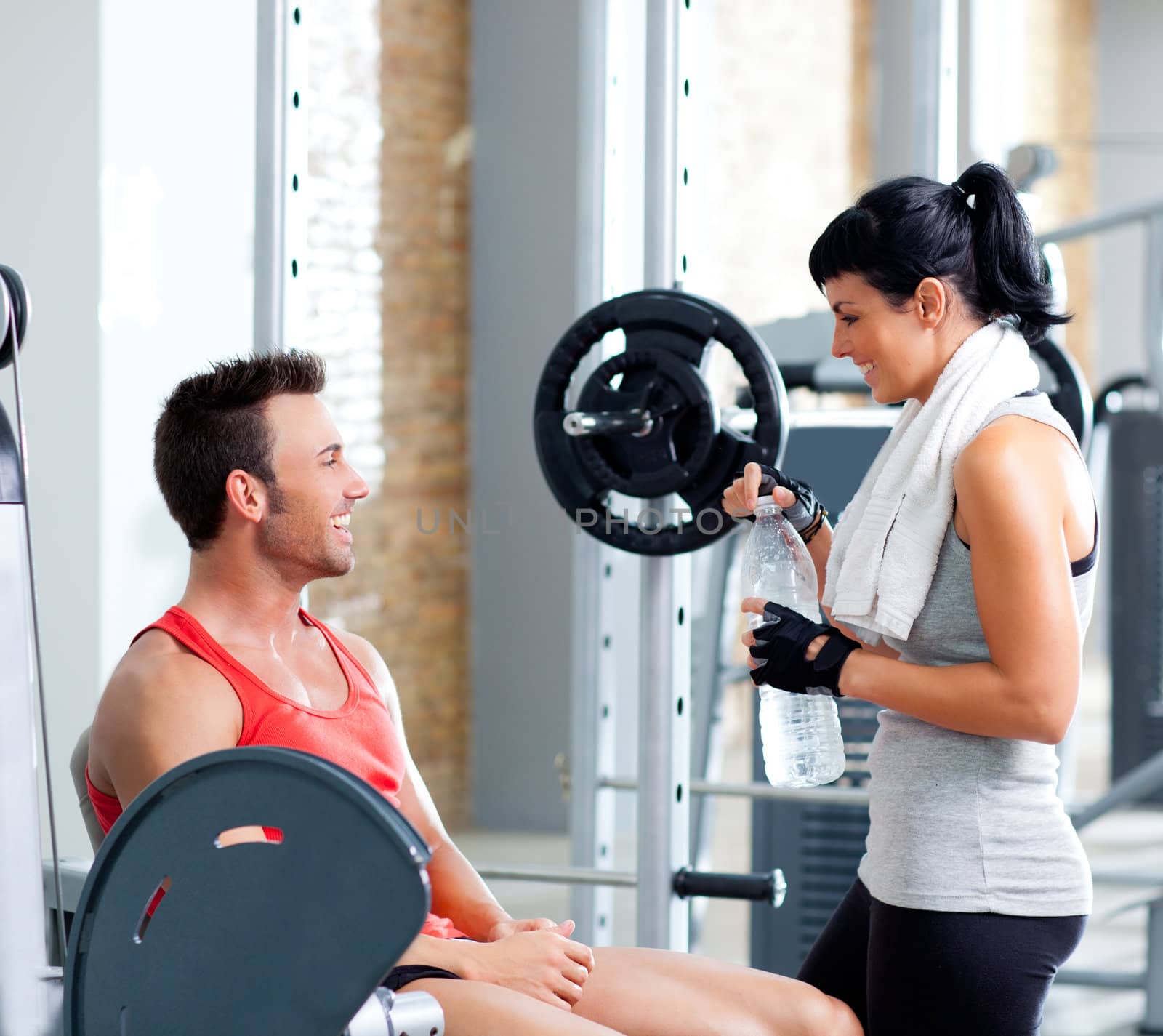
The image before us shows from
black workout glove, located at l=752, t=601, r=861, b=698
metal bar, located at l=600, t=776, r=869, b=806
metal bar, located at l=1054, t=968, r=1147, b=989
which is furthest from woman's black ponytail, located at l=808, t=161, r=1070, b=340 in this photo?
metal bar, located at l=1054, t=968, r=1147, b=989

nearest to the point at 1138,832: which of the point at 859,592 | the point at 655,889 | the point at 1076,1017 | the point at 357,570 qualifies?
the point at 1076,1017

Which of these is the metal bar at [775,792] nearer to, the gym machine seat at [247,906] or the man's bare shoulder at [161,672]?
the man's bare shoulder at [161,672]

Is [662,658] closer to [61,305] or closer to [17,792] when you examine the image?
[17,792]

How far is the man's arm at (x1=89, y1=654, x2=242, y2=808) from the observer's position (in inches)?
53.2

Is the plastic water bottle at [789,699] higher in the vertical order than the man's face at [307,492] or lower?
lower

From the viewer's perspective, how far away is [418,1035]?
1184 mm

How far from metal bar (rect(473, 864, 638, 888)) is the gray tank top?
0.92 meters

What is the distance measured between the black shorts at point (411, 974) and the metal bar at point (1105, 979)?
2.16 metres

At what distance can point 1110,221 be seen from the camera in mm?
3277

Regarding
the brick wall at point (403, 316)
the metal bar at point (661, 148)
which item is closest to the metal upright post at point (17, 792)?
the metal bar at point (661, 148)

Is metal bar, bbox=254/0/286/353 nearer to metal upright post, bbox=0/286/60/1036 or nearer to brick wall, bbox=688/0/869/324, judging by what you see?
metal upright post, bbox=0/286/60/1036

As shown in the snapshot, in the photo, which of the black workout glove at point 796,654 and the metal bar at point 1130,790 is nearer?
the black workout glove at point 796,654

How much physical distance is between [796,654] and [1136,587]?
11.1ft

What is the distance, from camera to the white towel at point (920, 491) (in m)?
1.29
